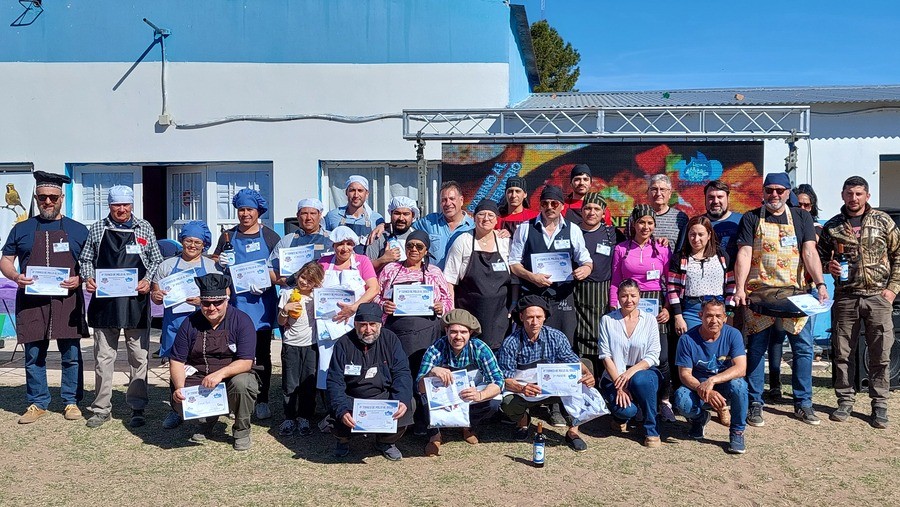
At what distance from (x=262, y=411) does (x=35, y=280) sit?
2.21 m

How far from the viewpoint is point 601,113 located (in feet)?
30.2

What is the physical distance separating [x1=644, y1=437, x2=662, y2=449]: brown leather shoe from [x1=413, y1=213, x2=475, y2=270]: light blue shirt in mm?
2180

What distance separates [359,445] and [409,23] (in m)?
7.76

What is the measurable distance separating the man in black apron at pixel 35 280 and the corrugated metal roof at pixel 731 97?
720 cm

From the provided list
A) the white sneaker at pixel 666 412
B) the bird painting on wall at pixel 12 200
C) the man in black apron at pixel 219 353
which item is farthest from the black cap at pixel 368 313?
the bird painting on wall at pixel 12 200

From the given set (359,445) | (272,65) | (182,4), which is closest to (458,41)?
(272,65)

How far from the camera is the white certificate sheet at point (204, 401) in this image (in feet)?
17.9

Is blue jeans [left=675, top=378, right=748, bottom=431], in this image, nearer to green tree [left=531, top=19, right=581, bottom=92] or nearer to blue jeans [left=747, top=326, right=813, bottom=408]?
blue jeans [left=747, top=326, right=813, bottom=408]

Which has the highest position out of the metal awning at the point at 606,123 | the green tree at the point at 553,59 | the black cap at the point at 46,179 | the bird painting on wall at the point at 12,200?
the green tree at the point at 553,59

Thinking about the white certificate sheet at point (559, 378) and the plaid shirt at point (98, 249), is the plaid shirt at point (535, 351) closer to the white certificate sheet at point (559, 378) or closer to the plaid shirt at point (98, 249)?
the white certificate sheet at point (559, 378)

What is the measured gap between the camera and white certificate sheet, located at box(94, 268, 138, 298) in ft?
20.2

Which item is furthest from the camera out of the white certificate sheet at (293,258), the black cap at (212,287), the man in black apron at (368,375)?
the white certificate sheet at (293,258)

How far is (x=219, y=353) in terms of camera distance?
566 cm

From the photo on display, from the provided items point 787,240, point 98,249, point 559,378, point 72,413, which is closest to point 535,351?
point 559,378
